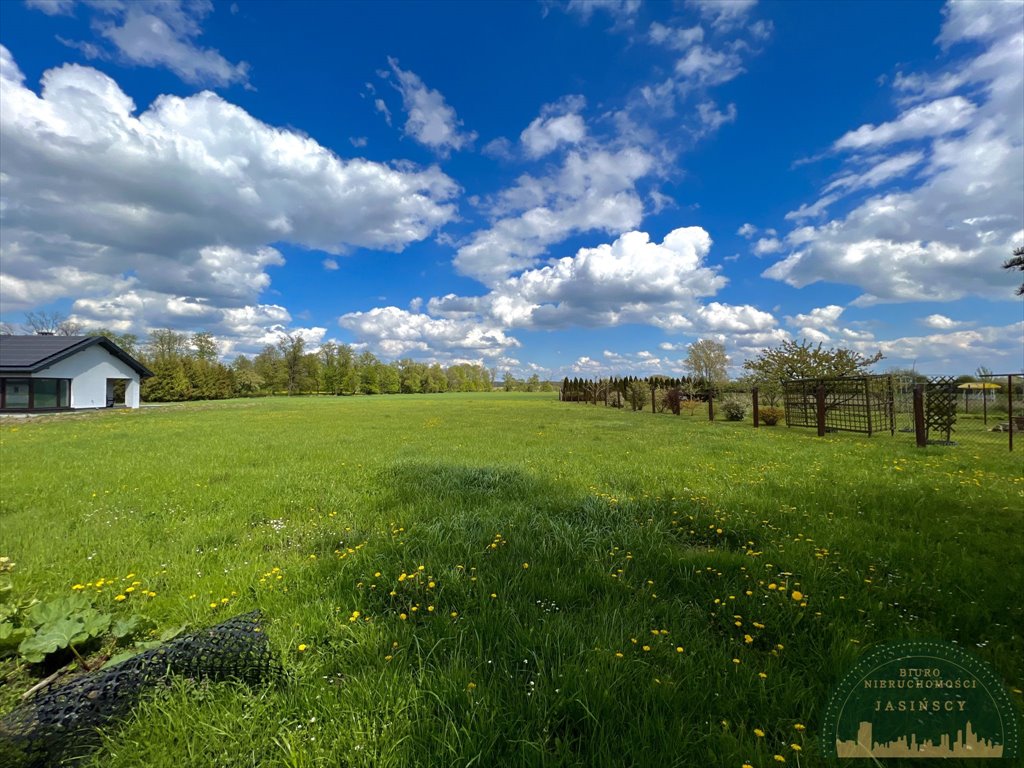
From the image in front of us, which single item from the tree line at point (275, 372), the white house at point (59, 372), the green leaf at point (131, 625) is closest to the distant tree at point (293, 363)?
the tree line at point (275, 372)

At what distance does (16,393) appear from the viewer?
29.6 m

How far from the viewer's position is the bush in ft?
81.4

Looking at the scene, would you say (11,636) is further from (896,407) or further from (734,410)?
(734,410)

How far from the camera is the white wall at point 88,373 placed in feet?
→ 101

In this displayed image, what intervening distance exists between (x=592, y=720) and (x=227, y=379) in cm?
7947

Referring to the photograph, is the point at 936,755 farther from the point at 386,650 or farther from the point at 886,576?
the point at 386,650

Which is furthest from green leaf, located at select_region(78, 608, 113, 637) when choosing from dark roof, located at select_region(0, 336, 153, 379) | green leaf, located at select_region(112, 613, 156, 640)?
dark roof, located at select_region(0, 336, 153, 379)

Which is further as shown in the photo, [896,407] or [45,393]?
[45,393]

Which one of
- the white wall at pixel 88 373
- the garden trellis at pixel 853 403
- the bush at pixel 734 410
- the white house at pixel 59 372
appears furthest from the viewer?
the white wall at pixel 88 373

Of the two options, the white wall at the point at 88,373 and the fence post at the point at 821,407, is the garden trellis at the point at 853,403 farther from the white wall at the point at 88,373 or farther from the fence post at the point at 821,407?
the white wall at the point at 88,373

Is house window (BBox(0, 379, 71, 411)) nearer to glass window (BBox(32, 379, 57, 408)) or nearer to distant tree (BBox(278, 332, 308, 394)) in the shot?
glass window (BBox(32, 379, 57, 408))

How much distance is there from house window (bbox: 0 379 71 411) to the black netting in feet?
136

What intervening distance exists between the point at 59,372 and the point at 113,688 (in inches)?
1666

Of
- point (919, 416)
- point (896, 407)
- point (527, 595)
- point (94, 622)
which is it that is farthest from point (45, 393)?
point (896, 407)
